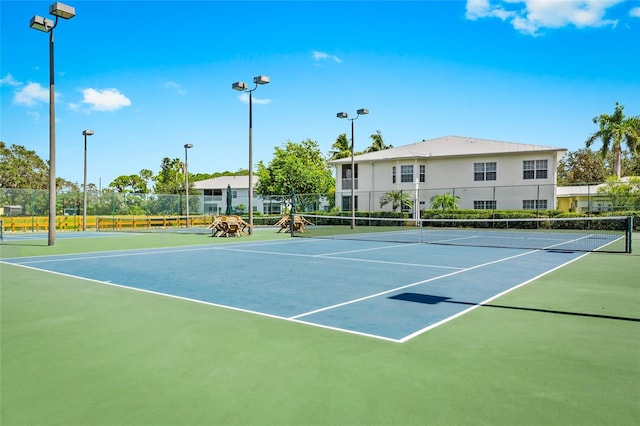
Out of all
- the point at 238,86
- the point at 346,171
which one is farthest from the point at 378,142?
the point at 238,86

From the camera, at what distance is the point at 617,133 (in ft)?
139

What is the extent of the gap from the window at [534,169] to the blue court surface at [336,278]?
21340 millimetres

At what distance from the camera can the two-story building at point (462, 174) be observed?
32.8 metres

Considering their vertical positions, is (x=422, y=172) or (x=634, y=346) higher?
(x=422, y=172)

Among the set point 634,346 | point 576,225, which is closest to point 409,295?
point 634,346

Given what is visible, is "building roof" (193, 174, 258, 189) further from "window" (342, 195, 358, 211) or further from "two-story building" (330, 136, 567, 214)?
"two-story building" (330, 136, 567, 214)

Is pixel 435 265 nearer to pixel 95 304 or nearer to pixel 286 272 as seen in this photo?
pixel 286 272

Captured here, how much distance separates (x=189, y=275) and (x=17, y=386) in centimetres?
583

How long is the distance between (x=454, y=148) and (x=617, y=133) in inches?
686

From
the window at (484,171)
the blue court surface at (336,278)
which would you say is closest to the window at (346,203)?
the window at (484,171)

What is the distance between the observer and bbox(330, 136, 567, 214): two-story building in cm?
3281

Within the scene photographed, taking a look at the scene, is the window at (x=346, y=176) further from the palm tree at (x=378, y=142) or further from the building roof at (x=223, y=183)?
the building roof at (x=223, y=183)

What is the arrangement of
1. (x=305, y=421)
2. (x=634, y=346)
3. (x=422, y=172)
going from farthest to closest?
(x=422, y=172), (x=634, y=346), (x=305, y=421)

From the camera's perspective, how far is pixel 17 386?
3.43m
